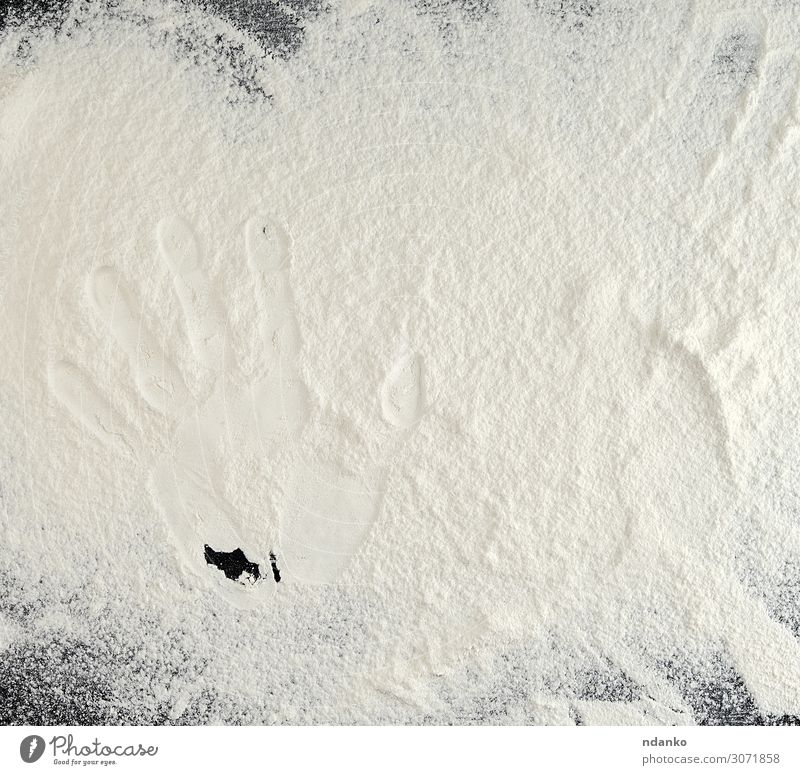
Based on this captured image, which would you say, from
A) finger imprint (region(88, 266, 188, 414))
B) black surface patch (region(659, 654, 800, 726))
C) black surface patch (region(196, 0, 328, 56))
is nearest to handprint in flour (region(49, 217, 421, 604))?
finger imprint (region(88, 266, 188, 414))

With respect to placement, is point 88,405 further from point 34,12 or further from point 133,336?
point 34,12

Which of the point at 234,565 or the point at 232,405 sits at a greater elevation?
the point at 232,405

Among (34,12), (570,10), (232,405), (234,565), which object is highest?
(570,10)

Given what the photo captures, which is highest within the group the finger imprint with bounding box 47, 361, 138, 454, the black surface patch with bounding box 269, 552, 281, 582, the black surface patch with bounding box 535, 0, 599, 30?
the black surface patch with bounding box 535, 0, 599, 30

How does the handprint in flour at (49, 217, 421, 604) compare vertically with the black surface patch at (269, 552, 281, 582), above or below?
above

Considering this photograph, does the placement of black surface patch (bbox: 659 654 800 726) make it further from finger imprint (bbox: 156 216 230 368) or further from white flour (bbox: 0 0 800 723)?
finger imprint (bbox: 156 216 230 368)

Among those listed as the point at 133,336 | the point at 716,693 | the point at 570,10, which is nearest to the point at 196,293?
the point at 133,336

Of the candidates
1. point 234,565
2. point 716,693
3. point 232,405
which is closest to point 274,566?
point 234,565
